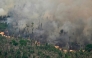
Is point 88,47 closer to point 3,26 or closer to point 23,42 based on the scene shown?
point 23,42

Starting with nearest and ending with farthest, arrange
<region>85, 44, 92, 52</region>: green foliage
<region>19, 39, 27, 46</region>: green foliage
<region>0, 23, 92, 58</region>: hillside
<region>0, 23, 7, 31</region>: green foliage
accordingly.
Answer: <region>0, 23, 92, 58</region>: hillside
<region>85, 44, 92, 52</region>: green foliage
<region>19, 39, 27, 46</region>: green foliage
<region>0, 23, 7, 31</region>: green foliage

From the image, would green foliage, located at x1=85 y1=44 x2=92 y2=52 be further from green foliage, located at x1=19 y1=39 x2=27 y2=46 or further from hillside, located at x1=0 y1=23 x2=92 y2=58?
green foliage, located at x1=19 y1=39 x2=27 y2=46

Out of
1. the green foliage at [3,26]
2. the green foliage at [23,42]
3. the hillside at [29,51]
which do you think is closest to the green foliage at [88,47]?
the hillside at [29,51]

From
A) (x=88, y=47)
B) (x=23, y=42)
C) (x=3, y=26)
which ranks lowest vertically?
(x=88, y=47)

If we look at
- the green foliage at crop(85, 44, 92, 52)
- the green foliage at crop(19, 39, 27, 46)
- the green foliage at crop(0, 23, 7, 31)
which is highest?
Result: the green foliage at crop(0, 23, 7, 31)

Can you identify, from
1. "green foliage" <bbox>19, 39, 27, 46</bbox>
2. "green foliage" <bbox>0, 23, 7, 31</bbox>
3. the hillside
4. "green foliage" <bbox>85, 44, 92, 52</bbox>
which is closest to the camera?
the hillside

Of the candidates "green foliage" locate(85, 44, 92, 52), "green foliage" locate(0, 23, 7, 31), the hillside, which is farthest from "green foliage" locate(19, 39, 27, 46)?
"green foliage" locate(85, 44, 92, 52)

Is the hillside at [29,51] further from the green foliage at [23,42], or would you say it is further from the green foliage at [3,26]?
the green foliage at [3,26]

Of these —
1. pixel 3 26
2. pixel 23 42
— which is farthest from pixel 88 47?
pixel 3 26

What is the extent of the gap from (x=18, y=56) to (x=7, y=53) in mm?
4931

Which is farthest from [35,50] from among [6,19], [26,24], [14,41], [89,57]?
[6,19]

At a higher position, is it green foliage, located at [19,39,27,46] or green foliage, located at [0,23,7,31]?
green foliage, located at [0,23,7,31]

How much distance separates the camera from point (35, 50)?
381 feet

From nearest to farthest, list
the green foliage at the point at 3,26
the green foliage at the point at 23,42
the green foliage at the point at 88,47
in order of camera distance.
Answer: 1. the green foliage at the point at 88,47
2. the green foliage at the point at 23,42
3. the green foliage at the point at 3,26
